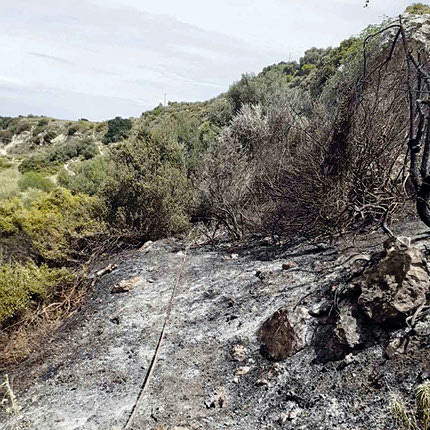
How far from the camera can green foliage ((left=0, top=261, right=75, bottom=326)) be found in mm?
5117

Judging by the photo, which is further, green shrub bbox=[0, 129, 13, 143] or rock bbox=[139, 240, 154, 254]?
green shrub bbox=[0, 129, 13, 143]

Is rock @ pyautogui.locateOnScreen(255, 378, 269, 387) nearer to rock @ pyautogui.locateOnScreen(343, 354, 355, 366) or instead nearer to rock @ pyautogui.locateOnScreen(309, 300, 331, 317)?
rock @ pyautogui.locateOnScreen(343, 354, 355, 366)

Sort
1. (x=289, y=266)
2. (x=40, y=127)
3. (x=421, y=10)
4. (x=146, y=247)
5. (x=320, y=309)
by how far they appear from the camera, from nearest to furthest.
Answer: (x=320, y=309) < (x=289, y=266) < (x=146, y=247) < (x=421, y=10) < (x=40, y=127)

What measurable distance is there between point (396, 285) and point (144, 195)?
6.29 m

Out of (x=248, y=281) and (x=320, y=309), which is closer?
(x=320, y=309)

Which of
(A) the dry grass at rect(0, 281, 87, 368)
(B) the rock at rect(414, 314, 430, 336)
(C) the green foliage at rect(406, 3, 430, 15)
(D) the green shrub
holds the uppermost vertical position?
(C) the green foliage at rect(406, 3, 430, 15)

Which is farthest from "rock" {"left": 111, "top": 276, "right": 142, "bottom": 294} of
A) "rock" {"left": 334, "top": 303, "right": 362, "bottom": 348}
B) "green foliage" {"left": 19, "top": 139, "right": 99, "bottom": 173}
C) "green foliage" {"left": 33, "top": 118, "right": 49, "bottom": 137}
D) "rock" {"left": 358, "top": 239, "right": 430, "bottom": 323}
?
"green foliage" {"left": 33, "top": 118, "right": 49, "bottom": 137}

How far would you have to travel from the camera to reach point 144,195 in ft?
27.7

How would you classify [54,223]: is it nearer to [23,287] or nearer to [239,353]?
[23,287]

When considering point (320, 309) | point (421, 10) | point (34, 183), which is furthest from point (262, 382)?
point (34, 183)

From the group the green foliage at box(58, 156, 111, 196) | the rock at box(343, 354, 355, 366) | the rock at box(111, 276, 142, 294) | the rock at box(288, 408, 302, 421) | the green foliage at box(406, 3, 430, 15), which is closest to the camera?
the rock at box(288, 408, 302, 421)

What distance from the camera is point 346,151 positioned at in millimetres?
5402

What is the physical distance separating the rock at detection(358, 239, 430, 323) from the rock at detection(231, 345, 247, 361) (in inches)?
48.1

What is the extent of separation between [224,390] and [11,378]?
2564mm
